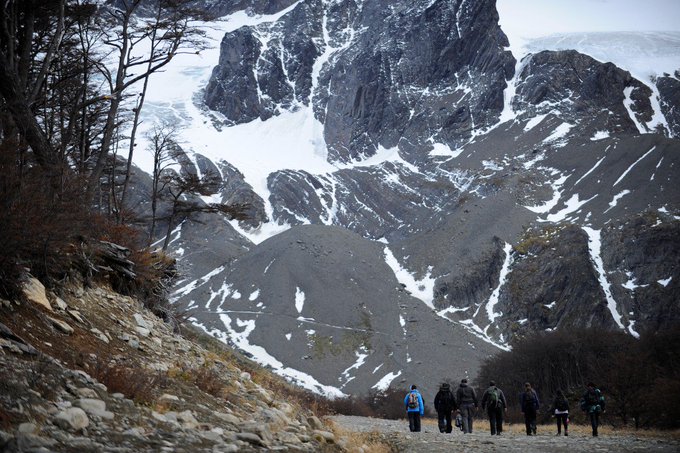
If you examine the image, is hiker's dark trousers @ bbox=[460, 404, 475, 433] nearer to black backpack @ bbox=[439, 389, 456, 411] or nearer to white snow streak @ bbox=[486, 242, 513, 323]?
black backpack @ bbox=[439, 389, 456, 411]

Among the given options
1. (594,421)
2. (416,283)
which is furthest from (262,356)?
(594,421)

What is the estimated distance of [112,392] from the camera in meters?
7.52

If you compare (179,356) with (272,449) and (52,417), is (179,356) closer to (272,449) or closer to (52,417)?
(272,449)

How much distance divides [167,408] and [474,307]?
138554 mm

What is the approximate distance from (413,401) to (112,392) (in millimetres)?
14251

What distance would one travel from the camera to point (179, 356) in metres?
11.5

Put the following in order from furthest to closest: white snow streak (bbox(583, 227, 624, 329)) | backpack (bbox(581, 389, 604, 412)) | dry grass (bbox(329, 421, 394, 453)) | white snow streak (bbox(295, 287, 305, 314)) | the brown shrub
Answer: white snow streak (bbox(583, 227, 624, 329))
white snow streak (bbox(295, 287, 305, 314))
backpack (bbox(581, 389, 604, 412))
dry grass (bbox(329, 421, 394, 453))
the brown shrub

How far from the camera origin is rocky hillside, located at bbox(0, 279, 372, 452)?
6.06 m

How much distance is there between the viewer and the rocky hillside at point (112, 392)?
606 centimetres

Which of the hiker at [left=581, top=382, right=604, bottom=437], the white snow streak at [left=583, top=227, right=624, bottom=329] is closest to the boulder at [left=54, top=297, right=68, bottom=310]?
the hiker at [left=581, top=382, right=604, bottom=437]

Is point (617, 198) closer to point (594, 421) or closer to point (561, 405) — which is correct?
point (561, 405)

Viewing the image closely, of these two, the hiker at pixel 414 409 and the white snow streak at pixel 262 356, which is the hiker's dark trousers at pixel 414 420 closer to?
the hiker at pixel 414 409

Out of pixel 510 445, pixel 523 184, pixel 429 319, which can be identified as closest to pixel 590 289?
pixel 429 319

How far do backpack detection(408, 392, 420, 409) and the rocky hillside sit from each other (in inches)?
345
